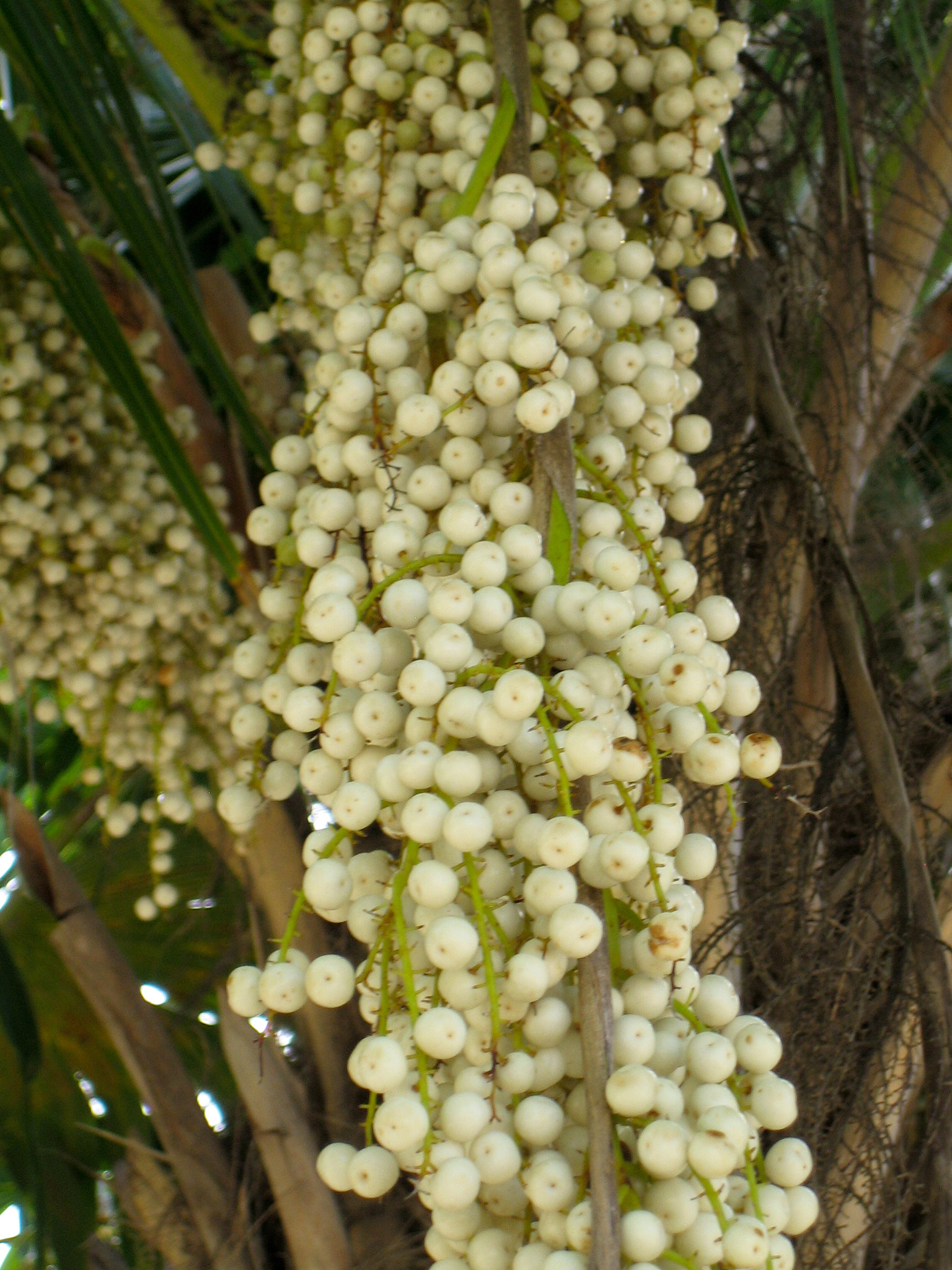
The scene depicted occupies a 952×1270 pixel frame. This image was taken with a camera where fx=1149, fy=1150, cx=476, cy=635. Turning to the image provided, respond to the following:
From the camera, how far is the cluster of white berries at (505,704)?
0.36 metres

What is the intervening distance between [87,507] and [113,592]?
0.25 ft

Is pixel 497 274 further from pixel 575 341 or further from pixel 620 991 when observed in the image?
pixel 620 991

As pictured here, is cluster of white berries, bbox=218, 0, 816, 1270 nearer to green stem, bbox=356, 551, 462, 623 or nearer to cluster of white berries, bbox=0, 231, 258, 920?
green stem, bbox=356, 551, 462, 623

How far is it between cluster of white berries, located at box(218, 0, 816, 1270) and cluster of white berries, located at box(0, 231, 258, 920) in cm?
45

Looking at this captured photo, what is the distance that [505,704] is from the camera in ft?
1.17

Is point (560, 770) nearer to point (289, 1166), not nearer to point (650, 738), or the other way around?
point (650, 738)

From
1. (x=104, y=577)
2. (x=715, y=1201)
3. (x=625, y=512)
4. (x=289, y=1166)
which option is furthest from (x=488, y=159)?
(x=289, y=1166)

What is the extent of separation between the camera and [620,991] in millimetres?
394

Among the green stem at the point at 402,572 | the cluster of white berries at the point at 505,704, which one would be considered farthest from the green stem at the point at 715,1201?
the green stem at the point at 402,572

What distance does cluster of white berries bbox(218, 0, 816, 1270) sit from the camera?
1.18 feet

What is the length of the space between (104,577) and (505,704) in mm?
692

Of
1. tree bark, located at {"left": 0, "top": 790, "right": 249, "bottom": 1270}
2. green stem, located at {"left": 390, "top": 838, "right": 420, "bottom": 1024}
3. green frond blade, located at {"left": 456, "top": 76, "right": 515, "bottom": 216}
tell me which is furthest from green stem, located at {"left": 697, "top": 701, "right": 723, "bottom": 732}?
tree bark, located at {"left": 0, "top": 790, "right": 249, "bottom": 1270}

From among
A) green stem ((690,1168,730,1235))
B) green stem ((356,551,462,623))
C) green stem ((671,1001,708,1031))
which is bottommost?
green stem ((690,1168,730,1235))

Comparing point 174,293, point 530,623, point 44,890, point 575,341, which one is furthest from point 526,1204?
point 44,890
